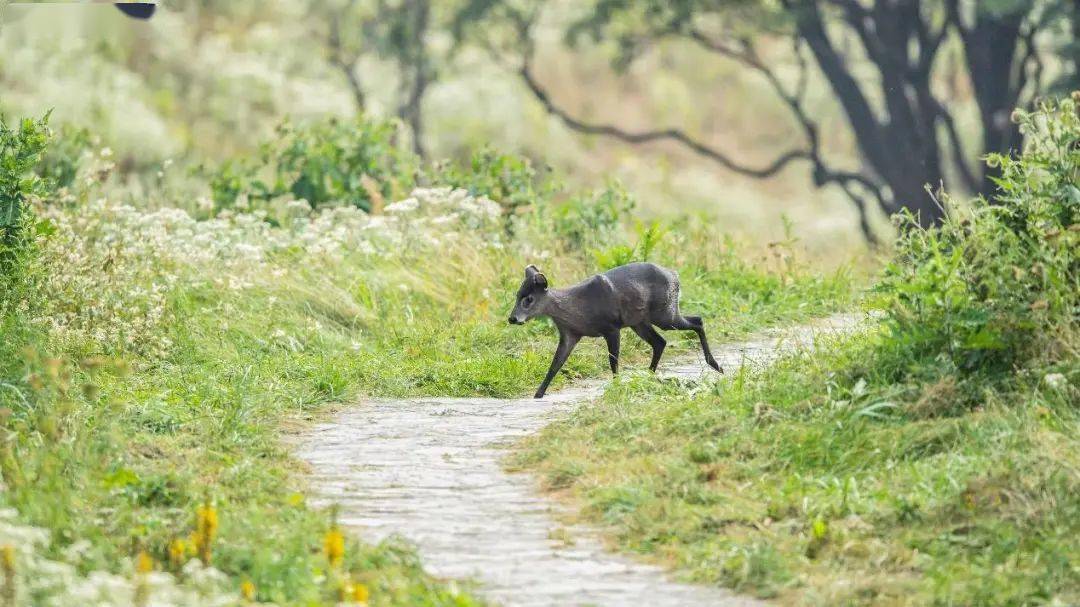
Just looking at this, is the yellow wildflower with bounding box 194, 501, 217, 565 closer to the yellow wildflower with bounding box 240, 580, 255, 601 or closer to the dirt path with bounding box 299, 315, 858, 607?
the yellow wildflower with bounding box 240, 580, 255, 601

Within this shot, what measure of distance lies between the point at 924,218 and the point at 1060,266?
14.7 m

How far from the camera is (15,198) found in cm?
938

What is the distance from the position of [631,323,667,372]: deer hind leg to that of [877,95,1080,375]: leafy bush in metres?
1.81

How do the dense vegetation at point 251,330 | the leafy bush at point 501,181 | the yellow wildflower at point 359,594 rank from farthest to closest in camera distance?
the leafy bush at point 501,181, the dense vegetation at point 251,330, the yellow wildflower at point 359,594

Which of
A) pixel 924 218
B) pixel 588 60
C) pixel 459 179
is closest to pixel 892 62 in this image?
pixel 924 218

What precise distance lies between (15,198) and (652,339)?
3804 millimetres

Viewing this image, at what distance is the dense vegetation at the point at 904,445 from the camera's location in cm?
632

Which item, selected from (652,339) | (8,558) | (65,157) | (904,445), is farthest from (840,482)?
(65,157)

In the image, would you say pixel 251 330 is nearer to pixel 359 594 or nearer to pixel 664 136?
pixel 359 594


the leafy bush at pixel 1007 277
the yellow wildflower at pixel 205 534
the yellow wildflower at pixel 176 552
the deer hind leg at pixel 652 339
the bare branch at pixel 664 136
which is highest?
the leafy bush at pixel 1007 277

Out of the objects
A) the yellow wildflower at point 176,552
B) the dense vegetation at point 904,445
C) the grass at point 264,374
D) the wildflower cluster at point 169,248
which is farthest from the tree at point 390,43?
the yellow wildflower at point 176,552

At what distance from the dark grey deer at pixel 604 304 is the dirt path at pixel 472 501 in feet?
1.32

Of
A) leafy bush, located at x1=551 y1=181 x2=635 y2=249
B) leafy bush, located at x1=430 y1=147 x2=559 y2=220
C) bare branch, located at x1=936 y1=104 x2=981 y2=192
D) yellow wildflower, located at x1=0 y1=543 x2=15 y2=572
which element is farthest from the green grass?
bare branch, located at x1=936 y1=104 x2=981 y2=192

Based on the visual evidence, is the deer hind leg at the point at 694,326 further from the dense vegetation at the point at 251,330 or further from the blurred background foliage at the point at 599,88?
the blurred background foliage at the point at 599,88
